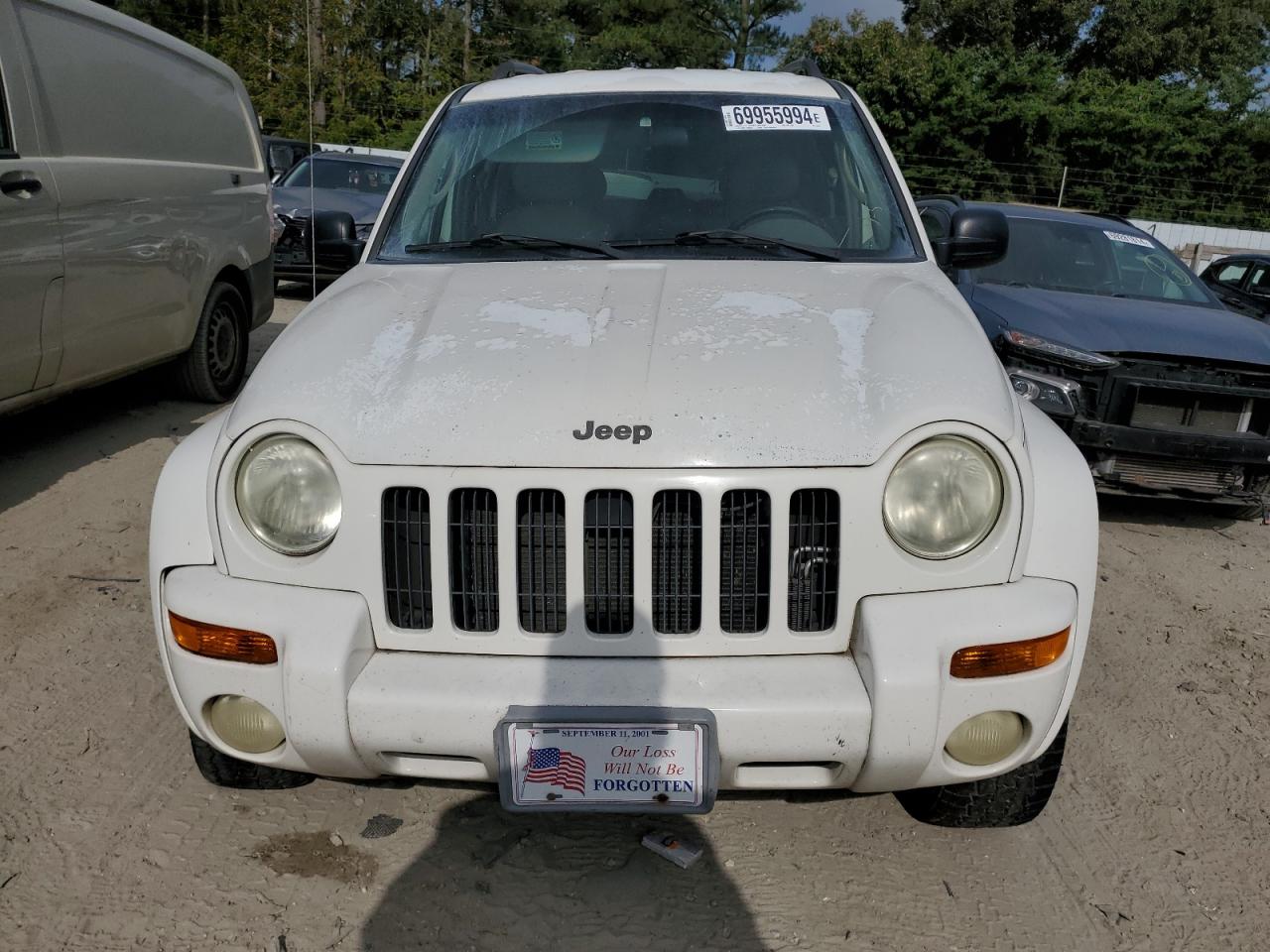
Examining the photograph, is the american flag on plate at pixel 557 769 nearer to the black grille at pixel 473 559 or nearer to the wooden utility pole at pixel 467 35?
the black grille at pixel 473 559

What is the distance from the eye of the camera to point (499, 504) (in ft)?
7.20

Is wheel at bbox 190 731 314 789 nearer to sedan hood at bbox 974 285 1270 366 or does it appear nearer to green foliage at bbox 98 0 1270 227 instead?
sedan hood at bbox 974 285 1270 366

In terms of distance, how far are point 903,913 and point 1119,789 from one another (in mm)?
940

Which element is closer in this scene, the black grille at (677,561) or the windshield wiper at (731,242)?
the black grille at (677,561)

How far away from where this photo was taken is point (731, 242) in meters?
3.21

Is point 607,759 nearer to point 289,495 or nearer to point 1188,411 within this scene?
point 289,495

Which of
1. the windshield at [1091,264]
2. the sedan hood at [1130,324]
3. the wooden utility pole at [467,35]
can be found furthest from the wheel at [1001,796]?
the wooden utility pole at [467,35]

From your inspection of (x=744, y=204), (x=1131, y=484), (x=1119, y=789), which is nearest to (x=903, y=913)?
(x=1119, y=789)

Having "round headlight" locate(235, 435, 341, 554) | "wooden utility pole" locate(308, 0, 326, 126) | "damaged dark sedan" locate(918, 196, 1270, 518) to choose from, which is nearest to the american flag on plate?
"round headlight" locate(235, 435, 341, 554)

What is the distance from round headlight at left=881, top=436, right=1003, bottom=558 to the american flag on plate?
80 cm

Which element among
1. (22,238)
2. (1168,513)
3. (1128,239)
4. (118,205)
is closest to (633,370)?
(22,238)

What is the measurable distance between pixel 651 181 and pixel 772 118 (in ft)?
1.69

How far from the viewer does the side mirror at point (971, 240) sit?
12.2 feet

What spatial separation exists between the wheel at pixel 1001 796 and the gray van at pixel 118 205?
4.14 meters
